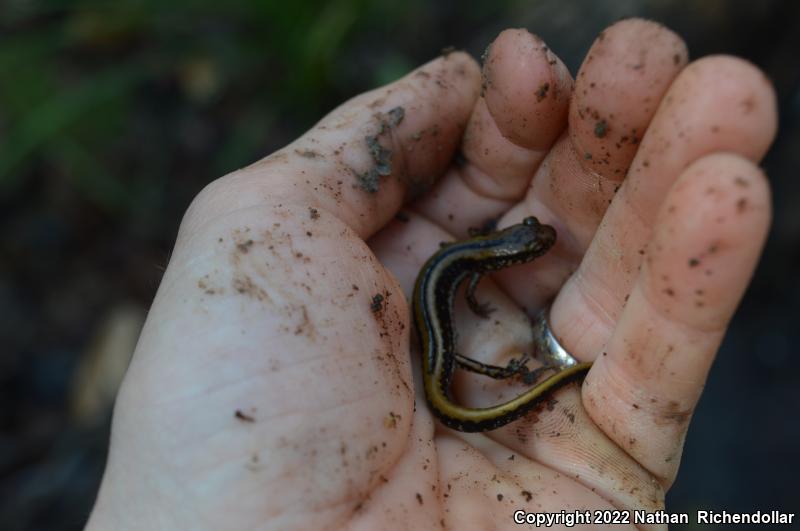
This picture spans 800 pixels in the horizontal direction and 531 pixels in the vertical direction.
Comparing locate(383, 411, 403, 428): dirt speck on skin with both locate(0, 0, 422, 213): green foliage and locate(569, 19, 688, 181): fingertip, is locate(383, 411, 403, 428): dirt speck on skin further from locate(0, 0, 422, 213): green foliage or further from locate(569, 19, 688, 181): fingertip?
locate(0, 0, 422, 213): green foliage

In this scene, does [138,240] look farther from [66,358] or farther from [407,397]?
[407,397]

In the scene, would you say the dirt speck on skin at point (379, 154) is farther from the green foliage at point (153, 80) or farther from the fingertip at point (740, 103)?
the green foliage at point (153, 80)

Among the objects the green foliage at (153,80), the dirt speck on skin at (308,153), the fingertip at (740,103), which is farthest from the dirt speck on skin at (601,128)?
the green foliage at (153,80)

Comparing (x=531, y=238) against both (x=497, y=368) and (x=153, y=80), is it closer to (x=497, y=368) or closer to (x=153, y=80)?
(x=497, y=368)

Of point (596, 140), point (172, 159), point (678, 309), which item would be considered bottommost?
point (172, 159)

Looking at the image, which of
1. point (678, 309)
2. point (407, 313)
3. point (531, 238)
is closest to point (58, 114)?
point (407, 313)

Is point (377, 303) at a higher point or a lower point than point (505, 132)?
lower
